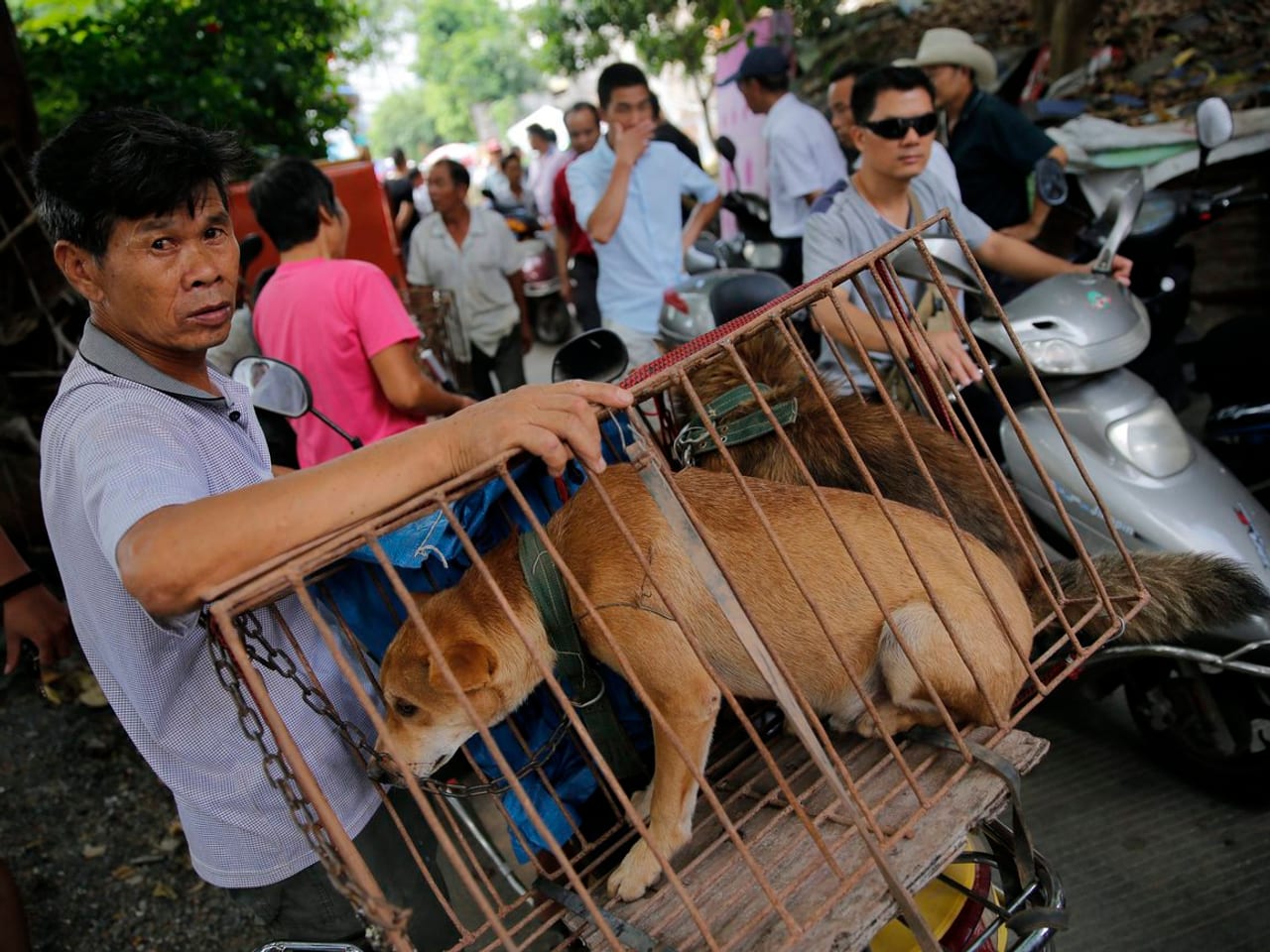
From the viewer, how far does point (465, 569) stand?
2074 millimetres

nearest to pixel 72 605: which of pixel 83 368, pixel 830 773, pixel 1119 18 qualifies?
pixel 83 368

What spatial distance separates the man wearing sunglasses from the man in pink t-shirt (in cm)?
143

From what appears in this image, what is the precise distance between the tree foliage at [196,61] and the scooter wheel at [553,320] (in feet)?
9.48

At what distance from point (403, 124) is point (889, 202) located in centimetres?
7515

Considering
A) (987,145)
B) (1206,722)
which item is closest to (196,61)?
(987,145)

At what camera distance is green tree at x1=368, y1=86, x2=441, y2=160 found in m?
68.9

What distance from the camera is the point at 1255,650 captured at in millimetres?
2668

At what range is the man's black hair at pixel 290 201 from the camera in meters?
3.44

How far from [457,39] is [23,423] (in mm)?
59293

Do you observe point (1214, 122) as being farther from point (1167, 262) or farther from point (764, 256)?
point (764, 256)

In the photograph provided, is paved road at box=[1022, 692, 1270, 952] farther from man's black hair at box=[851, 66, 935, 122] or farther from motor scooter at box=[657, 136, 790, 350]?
man's black hair at box=[851, 66, 935, 122]

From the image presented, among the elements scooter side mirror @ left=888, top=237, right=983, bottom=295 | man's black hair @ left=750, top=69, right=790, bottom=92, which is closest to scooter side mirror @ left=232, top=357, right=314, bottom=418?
scooter side mirror @ left=888, top=237, right=983, bottom=295

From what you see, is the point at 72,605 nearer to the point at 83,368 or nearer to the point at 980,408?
the point at 83,368

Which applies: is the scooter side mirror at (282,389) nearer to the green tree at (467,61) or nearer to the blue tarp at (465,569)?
the blue tarp at (465,569)
